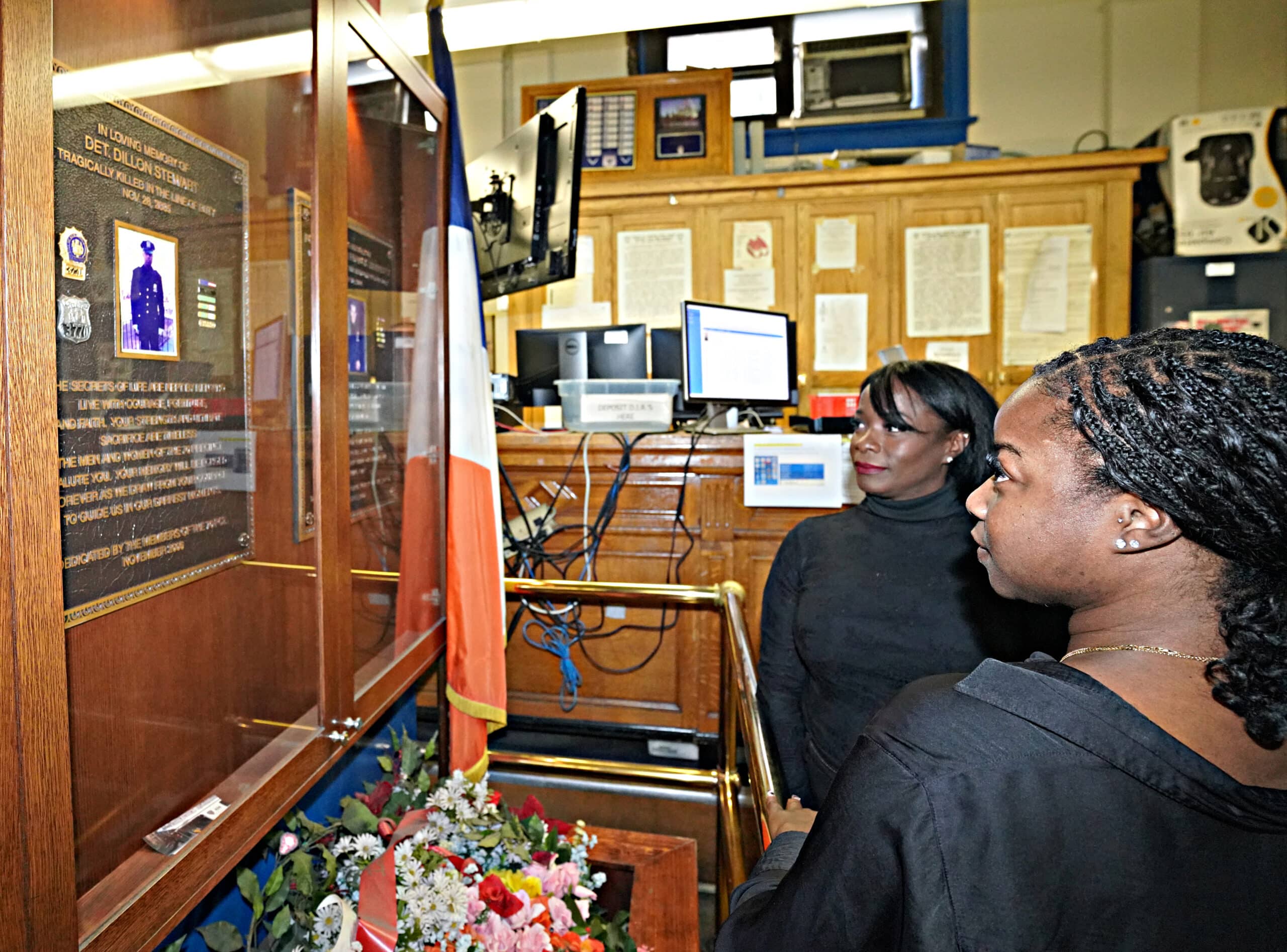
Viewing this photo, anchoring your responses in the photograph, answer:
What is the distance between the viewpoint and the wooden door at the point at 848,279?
14.6 ft

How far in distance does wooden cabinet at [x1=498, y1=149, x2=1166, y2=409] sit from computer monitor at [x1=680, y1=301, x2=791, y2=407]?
1597mm

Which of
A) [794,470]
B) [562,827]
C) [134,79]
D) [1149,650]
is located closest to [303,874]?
[562,827]

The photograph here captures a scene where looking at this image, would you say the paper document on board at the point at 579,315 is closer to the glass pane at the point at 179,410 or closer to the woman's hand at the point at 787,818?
the glass pane at the point at 179,410

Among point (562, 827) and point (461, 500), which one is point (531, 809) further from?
point (461, 500)

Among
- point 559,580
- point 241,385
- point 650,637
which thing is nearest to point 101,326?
point 241,385

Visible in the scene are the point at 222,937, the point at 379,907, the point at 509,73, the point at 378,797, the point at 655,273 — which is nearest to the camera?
the point at 222,937

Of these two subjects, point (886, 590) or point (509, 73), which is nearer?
point (886, 590)

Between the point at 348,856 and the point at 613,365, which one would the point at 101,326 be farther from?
the point at 613,365

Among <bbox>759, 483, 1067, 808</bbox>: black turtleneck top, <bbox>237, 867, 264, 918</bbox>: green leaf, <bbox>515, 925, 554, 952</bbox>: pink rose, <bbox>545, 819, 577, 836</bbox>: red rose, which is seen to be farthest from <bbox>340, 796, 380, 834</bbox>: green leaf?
<bbox>759, 483, 1067, 808</bbox>: black turtleneck top

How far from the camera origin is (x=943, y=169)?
4.27 metres

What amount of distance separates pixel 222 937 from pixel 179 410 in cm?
79

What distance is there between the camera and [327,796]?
1677mm

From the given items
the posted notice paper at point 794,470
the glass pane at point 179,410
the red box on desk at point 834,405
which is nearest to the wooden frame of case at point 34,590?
the glass pane at point 179,410

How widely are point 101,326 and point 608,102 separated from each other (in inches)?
171
